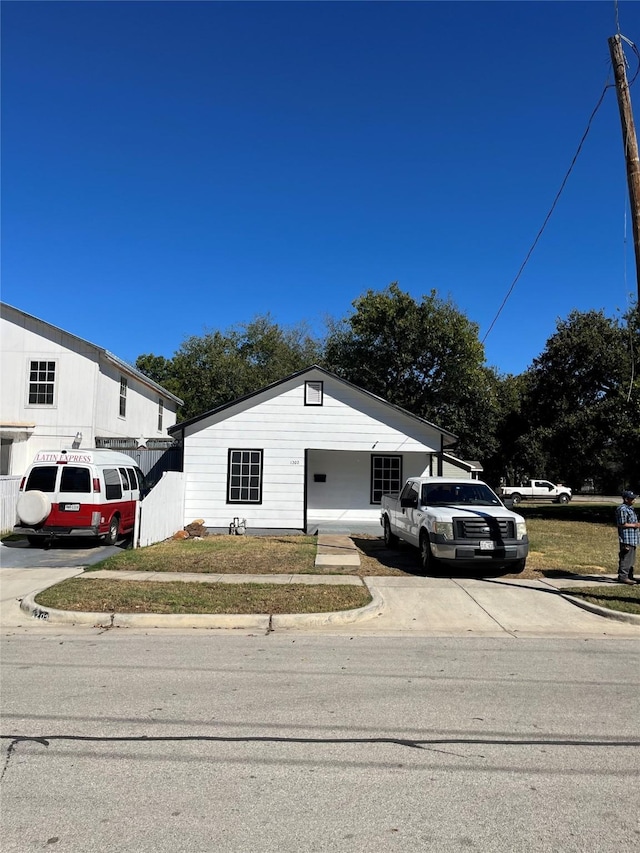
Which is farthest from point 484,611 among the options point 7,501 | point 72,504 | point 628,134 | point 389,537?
point 7,501

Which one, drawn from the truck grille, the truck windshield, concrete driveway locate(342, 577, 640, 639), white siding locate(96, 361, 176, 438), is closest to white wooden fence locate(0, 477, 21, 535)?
white siding locate(96, 361, 176, 438)

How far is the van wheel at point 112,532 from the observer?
575 inches

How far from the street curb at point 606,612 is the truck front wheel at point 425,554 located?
265cm

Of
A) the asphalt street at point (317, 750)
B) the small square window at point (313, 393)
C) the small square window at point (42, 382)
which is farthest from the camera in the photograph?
the small square window at point (42, 382)

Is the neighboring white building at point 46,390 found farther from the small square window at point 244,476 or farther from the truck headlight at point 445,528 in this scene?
the truck headlight at point 445,528

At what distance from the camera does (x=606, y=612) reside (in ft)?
29.5

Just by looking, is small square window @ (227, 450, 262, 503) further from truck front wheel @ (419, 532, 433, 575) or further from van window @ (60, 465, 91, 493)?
truck front wheel @ (419, 532, 433, 575)

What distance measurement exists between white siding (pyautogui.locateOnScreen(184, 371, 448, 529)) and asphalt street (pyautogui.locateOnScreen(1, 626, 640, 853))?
1079 centimetres

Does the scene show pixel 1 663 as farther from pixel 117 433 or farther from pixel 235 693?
pixel 117 433

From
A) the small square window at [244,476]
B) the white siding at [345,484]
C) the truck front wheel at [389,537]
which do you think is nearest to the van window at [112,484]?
the small square window at [244,476]

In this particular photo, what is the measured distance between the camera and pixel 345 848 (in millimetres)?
3086

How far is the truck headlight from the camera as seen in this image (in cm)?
1126

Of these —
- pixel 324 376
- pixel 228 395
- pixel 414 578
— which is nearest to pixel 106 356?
pixel 324 376

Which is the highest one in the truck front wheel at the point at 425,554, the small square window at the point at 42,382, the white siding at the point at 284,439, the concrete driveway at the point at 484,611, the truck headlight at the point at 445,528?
the small square window at the point at 42,382
